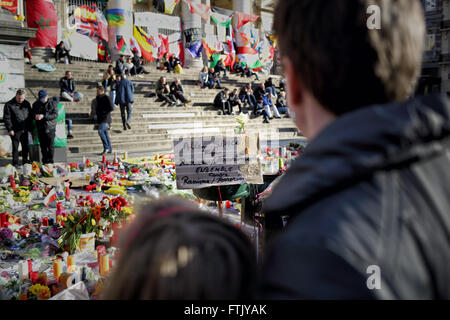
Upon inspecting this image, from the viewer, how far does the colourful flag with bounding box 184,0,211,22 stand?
80.8 feet

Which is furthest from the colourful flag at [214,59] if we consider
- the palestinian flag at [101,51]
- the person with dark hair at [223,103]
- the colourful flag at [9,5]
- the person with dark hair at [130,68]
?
the colourful flag at [9,5]

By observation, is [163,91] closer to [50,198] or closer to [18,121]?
[18,121]

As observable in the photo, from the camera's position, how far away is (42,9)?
1664 centimetres

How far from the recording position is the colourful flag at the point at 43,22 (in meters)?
16.4

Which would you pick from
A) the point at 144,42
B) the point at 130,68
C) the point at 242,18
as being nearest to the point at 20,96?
the point at 130,68

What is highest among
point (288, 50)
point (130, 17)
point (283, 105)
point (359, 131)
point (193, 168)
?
point (130, 17)

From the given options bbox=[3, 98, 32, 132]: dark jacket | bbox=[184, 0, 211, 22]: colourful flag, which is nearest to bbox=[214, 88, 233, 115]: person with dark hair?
bbox=[3, 98, 32, 132]: dark jacket

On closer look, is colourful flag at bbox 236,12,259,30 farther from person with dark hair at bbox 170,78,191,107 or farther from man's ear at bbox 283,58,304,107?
man's ear at bbox 283,58,304,107

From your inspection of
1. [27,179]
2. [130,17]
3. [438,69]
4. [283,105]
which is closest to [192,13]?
[130,17]

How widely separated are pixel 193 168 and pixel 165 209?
2.50m

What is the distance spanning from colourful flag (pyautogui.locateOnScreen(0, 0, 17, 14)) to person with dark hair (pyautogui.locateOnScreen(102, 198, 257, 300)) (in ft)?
38.0

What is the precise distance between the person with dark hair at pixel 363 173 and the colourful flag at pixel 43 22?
18.5m

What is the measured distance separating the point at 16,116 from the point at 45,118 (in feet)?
2.09
